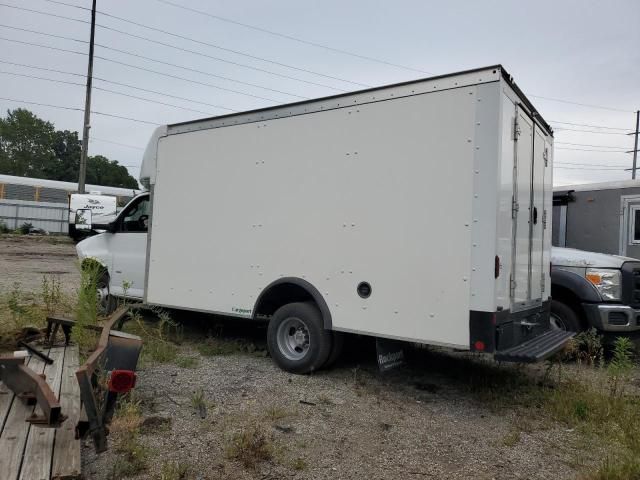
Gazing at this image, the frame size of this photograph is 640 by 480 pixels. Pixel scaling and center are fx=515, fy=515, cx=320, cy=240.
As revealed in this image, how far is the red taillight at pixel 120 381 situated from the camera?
2570 mm

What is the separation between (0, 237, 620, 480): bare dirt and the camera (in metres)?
3.40

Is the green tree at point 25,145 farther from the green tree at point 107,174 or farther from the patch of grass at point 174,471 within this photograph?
the patch of grass at point 174,471

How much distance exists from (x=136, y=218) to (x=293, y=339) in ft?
10.8

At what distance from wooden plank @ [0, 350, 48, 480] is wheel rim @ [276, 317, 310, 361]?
2.70 meters

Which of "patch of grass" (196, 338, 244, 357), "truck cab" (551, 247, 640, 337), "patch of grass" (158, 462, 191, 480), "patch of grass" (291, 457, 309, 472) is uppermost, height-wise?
"truck cab" (551, 247, 640, 337)

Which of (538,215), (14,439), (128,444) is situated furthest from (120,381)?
(538,215)

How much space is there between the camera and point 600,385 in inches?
199

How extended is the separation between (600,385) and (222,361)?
12.9ft

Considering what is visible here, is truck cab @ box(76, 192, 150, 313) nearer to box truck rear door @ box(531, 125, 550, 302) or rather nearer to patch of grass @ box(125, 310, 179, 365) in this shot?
patch of grass @ box(125, 310, 179, 365)

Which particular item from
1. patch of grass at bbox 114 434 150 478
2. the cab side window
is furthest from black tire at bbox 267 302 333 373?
the cab side window

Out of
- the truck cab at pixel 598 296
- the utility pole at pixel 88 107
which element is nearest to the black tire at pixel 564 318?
the truck cab at pixel 598 296

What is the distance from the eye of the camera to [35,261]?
1692 cm

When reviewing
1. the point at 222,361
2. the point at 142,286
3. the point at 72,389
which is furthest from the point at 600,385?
the point at 142,286

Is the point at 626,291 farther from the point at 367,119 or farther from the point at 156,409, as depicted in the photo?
the point at 156,409
